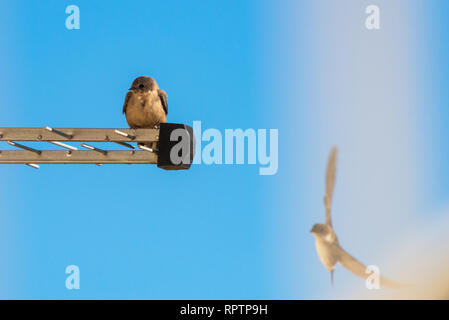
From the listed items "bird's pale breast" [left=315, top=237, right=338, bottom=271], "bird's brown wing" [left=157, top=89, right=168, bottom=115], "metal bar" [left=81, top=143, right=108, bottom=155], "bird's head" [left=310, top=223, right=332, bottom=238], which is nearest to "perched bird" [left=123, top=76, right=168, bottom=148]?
"bird's brown wing" [left=157, top=89, right=168, bottom=115]

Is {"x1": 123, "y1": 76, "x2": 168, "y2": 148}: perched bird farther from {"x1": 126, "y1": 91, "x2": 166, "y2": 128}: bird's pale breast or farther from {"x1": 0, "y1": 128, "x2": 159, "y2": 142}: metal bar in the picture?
{"x1": 0, "y1": 128, "x2": 159, "y2": 142}: metal bar

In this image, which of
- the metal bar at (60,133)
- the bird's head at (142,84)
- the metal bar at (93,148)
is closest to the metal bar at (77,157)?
the metal bar at (93,148)

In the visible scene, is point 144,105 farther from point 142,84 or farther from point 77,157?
point 77,157

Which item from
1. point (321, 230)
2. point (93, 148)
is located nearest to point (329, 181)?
point (321, 230)

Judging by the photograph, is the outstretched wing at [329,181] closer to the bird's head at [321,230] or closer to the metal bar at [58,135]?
the bird's head at [321,230]

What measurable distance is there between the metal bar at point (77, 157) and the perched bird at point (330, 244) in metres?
3.23

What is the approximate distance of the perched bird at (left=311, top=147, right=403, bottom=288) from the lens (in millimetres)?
10086

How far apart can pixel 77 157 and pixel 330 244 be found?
4.10 m

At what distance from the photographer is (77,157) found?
25.1 ft

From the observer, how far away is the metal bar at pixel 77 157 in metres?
7.59

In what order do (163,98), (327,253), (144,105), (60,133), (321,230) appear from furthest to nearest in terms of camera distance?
(321,230), (327,253), (163,98), (144,105), (60,133)

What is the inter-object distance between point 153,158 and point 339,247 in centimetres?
361
